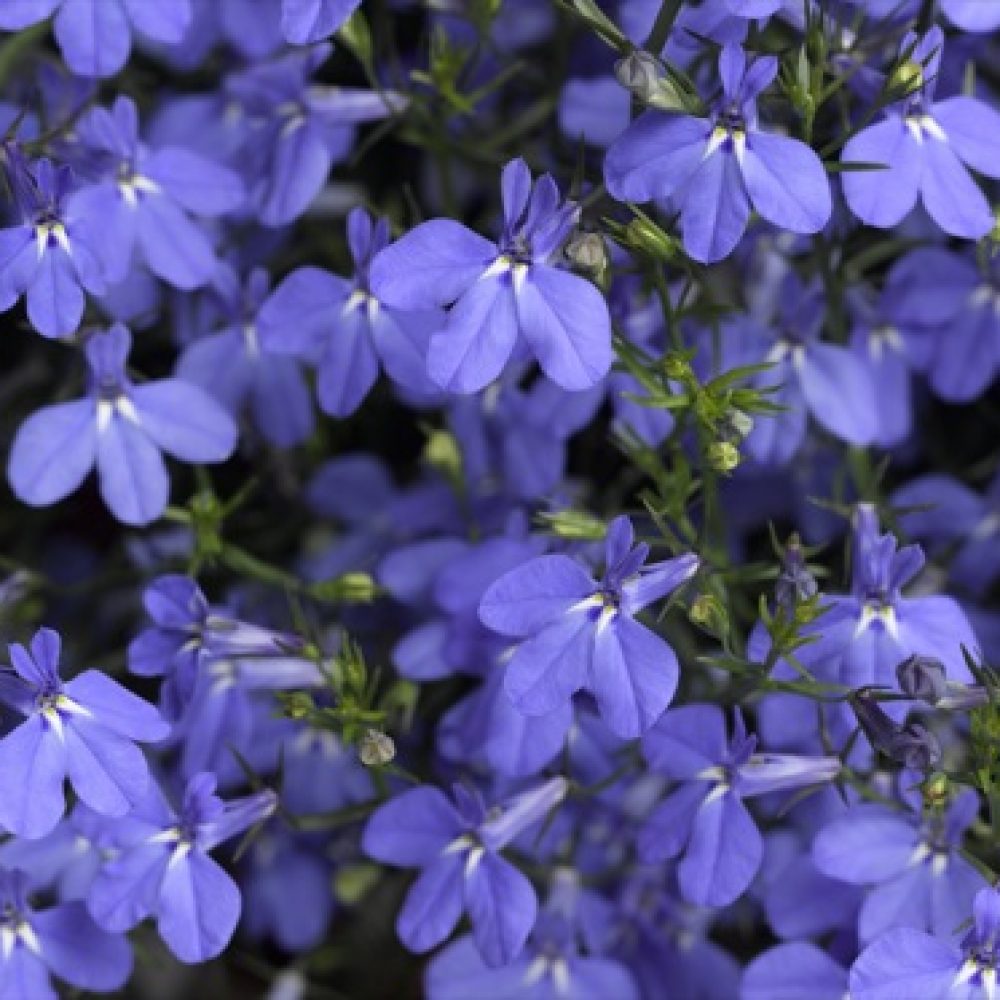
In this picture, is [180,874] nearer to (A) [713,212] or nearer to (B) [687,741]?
(B) [687,741]

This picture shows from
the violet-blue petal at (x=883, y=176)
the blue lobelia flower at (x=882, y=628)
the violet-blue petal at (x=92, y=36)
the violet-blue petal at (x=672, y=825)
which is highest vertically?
the violet-blue petal at (x=883, y=176)

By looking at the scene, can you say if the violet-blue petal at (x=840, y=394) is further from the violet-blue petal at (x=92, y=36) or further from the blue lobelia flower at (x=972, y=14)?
the violet-blue petal at (x=92, y=36)

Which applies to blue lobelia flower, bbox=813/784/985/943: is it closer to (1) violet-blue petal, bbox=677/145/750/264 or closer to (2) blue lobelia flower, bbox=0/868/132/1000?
(1) violet-blue petal, bbox=677/145/750/264

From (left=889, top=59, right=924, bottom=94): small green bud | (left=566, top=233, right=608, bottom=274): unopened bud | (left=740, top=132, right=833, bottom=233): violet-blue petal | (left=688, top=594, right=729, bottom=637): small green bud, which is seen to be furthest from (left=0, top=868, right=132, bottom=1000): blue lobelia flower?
(left=889, top=59, right=924, bottom=94): small green bud

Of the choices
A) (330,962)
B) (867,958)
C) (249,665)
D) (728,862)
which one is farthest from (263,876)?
(867,958)

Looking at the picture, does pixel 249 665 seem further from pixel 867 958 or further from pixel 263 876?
pixel 867 958

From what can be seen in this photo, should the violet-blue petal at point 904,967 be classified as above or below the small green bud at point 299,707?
below

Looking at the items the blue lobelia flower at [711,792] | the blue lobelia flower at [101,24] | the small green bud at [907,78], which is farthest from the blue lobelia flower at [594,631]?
the blue lobelia flower at [101,24]
